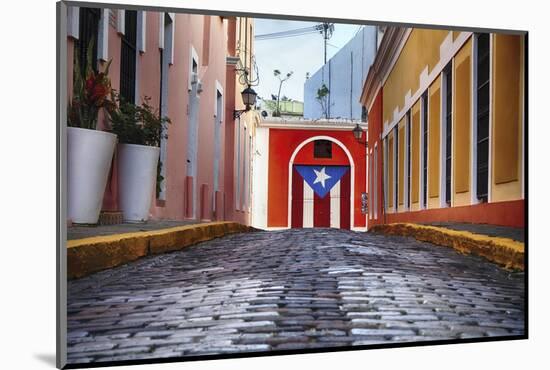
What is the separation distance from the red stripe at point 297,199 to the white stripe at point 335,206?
0.71 feet

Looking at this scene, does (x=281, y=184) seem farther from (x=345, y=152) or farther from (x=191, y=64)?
(x=191, y=64)

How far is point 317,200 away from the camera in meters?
5.43

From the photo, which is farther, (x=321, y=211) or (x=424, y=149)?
(x=424, y=149)

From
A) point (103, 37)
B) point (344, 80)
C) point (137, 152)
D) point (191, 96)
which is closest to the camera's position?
point (103, 37)

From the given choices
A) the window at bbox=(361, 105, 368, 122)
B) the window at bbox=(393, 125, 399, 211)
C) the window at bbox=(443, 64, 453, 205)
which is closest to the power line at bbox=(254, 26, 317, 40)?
the window at bbox=(361, 105, 368, 122)

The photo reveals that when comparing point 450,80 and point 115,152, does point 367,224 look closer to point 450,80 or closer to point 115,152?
point 450,80

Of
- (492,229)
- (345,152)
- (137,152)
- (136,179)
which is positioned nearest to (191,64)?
(137,152)

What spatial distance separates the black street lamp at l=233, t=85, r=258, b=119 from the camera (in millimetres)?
5156

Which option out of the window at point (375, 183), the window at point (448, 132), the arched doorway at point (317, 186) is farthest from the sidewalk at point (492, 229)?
the arched doorway at point (317, 186)

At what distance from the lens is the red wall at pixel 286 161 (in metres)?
5.36

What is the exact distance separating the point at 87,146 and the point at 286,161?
1549 mm

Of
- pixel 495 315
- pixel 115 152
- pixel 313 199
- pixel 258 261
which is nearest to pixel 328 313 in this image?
pixel 258 261

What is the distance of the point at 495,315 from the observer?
5.39 m

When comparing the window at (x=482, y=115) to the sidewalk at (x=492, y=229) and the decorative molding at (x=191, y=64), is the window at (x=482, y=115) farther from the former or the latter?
the decorative molding at (x=191, y=64)
